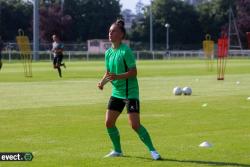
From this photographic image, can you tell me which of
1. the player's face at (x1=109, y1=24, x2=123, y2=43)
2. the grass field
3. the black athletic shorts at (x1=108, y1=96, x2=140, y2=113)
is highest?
the player's face at (x1=109, y1=24, x2=123, y2=43)

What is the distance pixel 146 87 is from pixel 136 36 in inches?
3490

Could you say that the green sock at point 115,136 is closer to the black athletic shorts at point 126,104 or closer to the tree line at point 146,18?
the black athletic shorts at point 126,104

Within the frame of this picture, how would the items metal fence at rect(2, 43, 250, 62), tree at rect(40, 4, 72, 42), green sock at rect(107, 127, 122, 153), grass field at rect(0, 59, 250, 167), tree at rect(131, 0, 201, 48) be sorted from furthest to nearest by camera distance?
tree at rect(131, 0, 201, 48) < tree at rect(40, 4, 72, 42) < metal fence at rect(2, 43, 250, 62) < green sock at rect(107, 127, 122, 153) < grass field at rect(0, 59, 250, 167)

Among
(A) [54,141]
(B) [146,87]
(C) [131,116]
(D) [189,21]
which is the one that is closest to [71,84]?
(B) [146,87]

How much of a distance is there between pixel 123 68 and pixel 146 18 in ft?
359

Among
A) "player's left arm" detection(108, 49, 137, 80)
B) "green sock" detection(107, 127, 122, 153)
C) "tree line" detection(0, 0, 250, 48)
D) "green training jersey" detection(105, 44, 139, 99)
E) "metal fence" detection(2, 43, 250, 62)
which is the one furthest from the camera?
"tree line" detection(0, 0, 250, 48)

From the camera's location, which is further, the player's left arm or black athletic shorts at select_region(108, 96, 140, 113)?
black athletic shorts at select_region(108, 96, 140, 113)

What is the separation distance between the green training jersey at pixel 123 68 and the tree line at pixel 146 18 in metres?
97.8

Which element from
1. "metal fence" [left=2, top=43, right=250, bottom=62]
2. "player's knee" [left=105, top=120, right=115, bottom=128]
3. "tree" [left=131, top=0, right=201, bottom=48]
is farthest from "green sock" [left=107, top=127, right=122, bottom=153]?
"tree" [left=131, top=0, right=201, bottom=48]

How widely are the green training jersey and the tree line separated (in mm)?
97774

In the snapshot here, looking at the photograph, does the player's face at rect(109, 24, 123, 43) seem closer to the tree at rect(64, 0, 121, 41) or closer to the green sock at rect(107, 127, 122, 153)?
the green sock at rect(107, 127, 122, 153)

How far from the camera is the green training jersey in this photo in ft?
37.1

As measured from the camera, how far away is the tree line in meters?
110

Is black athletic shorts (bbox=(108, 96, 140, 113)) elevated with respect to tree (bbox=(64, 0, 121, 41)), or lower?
lower
